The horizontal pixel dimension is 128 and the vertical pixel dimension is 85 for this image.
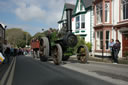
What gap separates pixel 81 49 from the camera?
30.2 ft

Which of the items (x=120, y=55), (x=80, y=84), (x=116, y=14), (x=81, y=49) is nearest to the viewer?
(x=80, y=84)

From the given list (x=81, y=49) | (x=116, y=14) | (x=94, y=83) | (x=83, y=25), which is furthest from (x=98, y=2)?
(x=94, y=83)

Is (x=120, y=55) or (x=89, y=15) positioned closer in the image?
(x=120, y=55)

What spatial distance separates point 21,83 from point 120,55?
40.9 ft

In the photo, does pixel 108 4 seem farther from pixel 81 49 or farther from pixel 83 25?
pixel 81 49

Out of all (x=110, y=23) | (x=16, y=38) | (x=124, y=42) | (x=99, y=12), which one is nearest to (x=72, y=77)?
(x=124, y=42)

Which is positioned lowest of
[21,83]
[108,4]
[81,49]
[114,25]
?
[21,83]

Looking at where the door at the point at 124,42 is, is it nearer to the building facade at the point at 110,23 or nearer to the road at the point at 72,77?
the building facade at the point at 110,23

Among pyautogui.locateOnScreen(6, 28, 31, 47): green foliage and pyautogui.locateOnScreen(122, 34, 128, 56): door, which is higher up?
pyautogui.locateOnScreen(6, 28, 31, 47): green foliage

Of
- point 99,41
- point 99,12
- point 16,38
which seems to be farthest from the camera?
point 16,38

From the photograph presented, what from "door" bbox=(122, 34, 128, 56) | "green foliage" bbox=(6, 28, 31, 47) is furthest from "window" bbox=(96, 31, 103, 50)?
"green foliage" bbox=(6, 28, 31, 47)

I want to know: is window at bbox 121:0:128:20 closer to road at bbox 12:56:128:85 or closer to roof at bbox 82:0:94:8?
roof at bbox 82:0:94:8

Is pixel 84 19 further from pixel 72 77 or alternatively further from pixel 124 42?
pixel 72 77

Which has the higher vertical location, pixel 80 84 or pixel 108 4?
pixel 108 4
